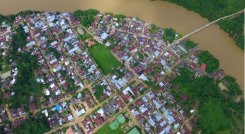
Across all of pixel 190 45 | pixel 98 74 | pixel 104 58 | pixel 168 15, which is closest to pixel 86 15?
pixel 104 58

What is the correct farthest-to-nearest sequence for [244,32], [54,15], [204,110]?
[54,15], [244,32], [204,110]

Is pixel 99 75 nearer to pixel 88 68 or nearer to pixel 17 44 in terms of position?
pixel 88 68

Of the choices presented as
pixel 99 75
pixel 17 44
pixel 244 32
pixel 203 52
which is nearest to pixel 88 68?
pixel 99 75

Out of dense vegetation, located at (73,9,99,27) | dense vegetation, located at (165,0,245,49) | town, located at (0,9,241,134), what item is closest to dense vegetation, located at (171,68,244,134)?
town, located at (0,9,241,134)

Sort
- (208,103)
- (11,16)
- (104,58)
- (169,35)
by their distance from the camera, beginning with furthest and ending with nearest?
(11,16) < (169,35) < (104,58) < (208,103)

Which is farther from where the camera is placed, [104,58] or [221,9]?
[221,9]

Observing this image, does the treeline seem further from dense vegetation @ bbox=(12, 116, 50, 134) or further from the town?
dense vegetation @ bbox=(12, 116, 50, 134)

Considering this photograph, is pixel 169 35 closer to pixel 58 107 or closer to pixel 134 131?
pixel 134 131
